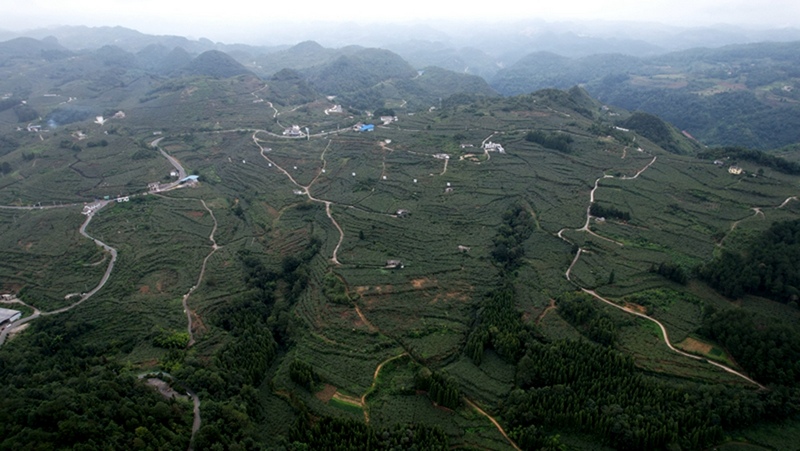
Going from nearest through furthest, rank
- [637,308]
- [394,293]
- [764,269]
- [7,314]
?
1. [637,308]
2. [764,269]
3. [7,314]
4. [394,293]

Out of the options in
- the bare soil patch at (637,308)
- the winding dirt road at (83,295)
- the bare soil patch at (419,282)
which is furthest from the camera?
the bare soil patch at (419,282)

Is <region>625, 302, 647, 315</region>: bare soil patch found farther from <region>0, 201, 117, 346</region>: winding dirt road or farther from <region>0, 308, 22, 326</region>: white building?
<region>0, 308, 22, 326</region>: white building

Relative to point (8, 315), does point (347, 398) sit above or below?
above

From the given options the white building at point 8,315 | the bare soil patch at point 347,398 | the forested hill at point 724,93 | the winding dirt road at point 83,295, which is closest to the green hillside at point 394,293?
the winding dirt road at point 83,295

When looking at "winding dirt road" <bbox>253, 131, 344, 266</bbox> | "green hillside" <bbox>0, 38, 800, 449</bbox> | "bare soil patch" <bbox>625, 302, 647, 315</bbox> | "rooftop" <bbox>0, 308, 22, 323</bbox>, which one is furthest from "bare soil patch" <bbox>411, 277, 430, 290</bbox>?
"rooftop" <bbox>0, 308, 22, 323</bbox>

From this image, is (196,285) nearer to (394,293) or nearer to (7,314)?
(7,314)

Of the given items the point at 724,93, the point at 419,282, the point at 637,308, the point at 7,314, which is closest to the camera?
the point at 637,308

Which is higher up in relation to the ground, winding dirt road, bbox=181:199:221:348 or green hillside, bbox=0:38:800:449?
green hillside, bbox=0:38:800:449

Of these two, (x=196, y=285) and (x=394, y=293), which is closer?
(x=394, y=293)

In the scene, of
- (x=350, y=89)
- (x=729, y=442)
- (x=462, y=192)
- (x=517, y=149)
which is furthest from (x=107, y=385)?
(x=350, y=89)

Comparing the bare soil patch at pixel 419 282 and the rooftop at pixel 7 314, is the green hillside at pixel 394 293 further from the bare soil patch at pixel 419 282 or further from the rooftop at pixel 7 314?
the rooftop at pixel 7 314

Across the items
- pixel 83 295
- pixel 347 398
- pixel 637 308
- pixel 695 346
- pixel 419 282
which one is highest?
pixel 637 308

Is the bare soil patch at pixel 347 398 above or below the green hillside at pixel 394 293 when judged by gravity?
below

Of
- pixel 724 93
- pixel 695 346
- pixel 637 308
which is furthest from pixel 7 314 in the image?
pixel 724 93
